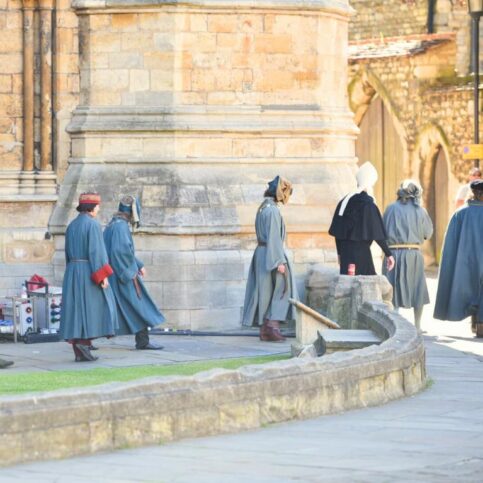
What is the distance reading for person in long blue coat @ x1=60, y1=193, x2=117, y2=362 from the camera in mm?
16797

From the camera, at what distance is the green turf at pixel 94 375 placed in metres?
14.5

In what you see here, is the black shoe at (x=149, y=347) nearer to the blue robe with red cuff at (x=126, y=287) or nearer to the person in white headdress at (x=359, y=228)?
the blue robe with red cuff at (x=126, y=287)

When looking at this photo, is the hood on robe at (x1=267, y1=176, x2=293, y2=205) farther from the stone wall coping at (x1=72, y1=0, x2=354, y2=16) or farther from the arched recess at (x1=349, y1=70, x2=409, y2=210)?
the arched recess at (x1=349, y1=70, x2=409, y2=210)

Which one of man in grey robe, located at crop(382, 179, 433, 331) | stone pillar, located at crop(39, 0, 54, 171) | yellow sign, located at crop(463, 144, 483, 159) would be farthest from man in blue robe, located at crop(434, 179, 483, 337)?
yellow sign, located at crop(463, 144, 483, 159)

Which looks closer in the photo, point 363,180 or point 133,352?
point 133,352

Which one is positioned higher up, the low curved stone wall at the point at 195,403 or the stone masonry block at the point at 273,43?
the stone masonry block at the point at 273,43

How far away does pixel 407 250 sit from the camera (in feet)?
66.2

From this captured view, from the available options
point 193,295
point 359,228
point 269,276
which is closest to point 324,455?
point 269,276

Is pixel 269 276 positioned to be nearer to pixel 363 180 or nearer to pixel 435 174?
pixel 363 180

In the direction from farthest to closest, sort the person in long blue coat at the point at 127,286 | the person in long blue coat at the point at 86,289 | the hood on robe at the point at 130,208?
the hood on robe at the point at 130,208
the person in long blue coat at the point at 127,286
the person in long blue coat at the point at 86,289

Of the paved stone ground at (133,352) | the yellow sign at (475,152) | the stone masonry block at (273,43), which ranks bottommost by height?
the paved stone ground at (133,352)

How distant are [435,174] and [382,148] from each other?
12.9ft

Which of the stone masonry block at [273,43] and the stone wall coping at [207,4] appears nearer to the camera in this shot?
the stone wall coping at [207,4]

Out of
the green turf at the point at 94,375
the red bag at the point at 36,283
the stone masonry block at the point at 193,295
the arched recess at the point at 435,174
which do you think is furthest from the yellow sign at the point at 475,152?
the green turf at the point at 94,375
